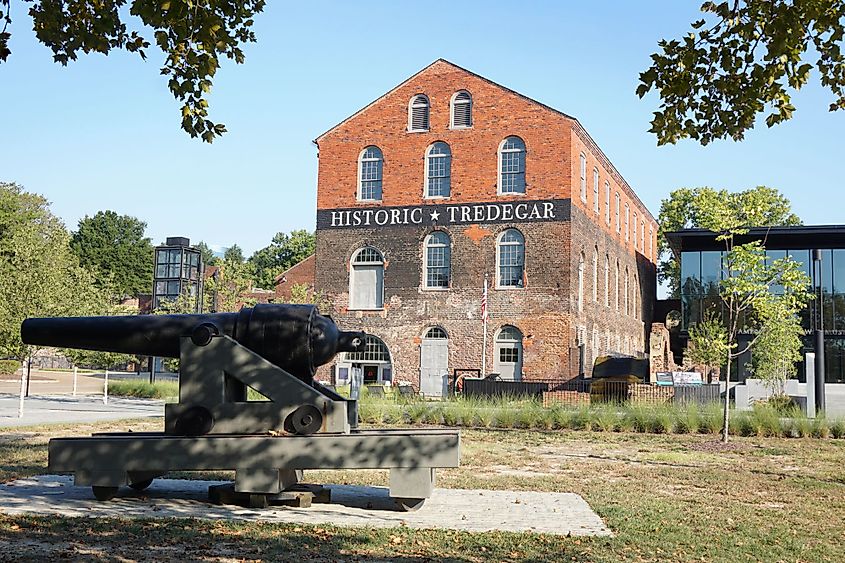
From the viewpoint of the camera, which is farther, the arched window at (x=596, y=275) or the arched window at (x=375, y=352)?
the arched window at (x=596, y=275)

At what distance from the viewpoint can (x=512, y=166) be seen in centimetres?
3756

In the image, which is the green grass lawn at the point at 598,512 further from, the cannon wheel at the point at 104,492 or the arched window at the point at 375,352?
the arched window at the point at 375,352

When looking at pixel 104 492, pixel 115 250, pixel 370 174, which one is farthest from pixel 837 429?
pixel 115 250

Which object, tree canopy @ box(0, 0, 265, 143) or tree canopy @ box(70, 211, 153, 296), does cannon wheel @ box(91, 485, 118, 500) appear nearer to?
tree canopy @ box(0, 0, 265, 143)

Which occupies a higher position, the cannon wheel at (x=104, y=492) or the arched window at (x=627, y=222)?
the arched window at (x=627, y=222)

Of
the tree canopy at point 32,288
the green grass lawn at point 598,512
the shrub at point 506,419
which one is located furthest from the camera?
the tree canopy at point 32,288

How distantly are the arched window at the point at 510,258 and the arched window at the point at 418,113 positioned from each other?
578 centimetres

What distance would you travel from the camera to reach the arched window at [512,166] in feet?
123

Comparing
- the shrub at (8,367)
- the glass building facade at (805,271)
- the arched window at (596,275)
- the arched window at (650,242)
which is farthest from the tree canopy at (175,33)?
the arched window at (650,242)

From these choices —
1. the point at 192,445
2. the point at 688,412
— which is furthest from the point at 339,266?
the point at 192,445

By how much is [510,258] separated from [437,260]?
3.02 meters

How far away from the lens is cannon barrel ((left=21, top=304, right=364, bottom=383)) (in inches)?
350

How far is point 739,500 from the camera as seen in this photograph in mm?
10938

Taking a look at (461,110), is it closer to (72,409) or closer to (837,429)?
(72,409)
